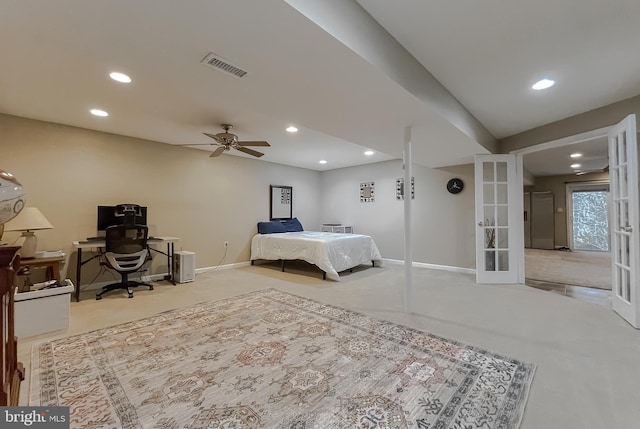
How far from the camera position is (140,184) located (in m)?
4.57

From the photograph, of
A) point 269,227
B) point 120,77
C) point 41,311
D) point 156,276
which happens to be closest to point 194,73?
point 120,77

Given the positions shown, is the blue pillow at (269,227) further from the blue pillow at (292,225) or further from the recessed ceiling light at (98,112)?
the recessed ceiling light at (98,112)

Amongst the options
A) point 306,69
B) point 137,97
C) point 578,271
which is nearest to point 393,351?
point 306,69

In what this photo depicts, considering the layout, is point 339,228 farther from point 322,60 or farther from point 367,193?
point 322,60

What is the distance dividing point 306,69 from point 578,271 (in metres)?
6.51

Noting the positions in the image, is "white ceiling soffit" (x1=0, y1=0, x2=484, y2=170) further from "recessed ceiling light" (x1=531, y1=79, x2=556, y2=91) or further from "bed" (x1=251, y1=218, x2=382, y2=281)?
"bed" (x1=251, y1=218, x2=382, y2=281)

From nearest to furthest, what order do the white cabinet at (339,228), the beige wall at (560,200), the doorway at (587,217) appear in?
the white cabinet at (339,228), the doorway at (587,217), the beige wall at (560,200)

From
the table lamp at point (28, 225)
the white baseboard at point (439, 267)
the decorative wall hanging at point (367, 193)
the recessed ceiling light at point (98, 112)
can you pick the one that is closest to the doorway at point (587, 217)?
the white baseboard at point (439, 267)

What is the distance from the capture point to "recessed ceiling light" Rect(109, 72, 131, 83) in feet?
7.52

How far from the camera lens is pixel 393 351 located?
2.16 meters

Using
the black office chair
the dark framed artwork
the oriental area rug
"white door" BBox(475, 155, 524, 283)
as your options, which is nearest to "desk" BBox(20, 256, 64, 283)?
the black office chair

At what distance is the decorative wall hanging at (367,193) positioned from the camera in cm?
→ 661

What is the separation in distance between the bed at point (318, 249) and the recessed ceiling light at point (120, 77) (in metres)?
3.28

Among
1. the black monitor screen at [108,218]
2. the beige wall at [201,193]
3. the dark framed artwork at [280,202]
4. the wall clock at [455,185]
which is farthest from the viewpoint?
the dark framed artwork at [280,202]
